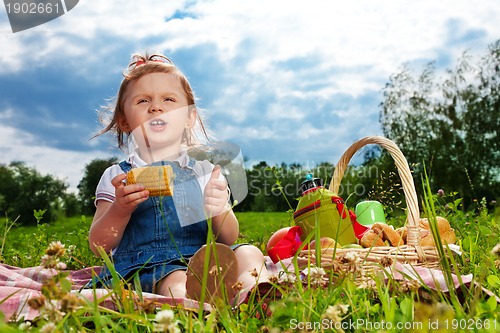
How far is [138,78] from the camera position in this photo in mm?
2873

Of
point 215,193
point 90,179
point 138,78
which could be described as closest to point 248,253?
point 215,193

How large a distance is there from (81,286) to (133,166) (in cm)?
67

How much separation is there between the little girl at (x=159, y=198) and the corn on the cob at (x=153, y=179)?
1.5 inches

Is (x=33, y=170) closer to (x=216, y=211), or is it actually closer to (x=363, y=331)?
(x=216, y=211)

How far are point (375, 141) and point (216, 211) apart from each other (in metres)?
0.79

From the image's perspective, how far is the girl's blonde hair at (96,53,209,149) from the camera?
2.92 meters

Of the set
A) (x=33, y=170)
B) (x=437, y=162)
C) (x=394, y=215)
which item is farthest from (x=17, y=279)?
(x=437, y=162)

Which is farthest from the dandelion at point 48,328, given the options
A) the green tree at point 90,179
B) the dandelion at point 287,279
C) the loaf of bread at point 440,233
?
the green tree at point 90,179

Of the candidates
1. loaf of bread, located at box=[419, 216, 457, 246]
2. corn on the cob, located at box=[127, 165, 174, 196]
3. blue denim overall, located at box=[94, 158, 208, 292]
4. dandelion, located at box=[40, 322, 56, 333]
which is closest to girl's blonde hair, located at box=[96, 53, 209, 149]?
blue denim overall, located at box=[94, 158, 208, 292]

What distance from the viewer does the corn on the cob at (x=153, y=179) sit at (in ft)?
7.61

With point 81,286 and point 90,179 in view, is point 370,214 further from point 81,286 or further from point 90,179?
point 90,179

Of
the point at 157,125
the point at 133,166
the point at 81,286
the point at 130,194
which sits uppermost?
the point at 157,125

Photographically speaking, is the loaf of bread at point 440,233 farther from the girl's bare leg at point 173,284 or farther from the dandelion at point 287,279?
the girl's bare leg at point 173,284

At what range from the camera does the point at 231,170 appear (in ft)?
9.75
